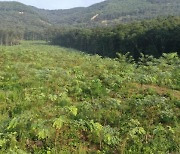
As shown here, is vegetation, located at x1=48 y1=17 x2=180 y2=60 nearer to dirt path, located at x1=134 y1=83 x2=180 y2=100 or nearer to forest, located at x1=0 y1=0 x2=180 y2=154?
forest, located at x1=0 y1=0 x2=180 y2=154

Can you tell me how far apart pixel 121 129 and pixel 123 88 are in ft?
16.2

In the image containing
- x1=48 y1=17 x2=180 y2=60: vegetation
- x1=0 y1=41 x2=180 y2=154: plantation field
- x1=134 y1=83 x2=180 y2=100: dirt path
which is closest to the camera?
x1=0 y1=41 x2=180 y2=154: plantation field

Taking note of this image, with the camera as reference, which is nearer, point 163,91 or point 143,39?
point 163,91

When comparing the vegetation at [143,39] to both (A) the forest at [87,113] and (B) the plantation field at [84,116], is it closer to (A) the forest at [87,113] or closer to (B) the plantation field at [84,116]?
(A) the forest at [87,113]

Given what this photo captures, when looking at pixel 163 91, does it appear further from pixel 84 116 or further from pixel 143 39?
pixel 143 39

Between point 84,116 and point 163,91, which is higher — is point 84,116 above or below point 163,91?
above

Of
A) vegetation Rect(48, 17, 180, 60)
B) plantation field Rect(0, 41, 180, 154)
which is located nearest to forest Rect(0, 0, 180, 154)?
plantation field Rect(0, 41, 180, 154)

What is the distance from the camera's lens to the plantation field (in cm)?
888

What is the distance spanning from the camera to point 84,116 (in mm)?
10477

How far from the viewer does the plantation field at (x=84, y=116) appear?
29.1ft

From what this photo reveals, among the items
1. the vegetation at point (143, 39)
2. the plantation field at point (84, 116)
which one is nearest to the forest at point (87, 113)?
the plantation field at point (84, 116)

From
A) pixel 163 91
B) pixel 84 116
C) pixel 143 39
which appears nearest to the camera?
pixel 84 116

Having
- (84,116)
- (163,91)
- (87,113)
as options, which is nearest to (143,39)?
(163,91)

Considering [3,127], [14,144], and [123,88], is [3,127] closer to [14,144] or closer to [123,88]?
[14,144]
